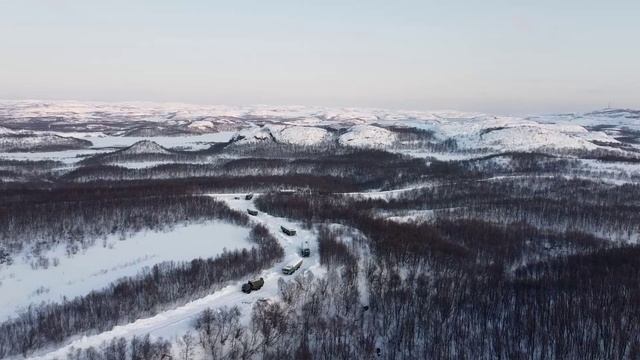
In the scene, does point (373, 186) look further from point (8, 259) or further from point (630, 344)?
point (630, 344)

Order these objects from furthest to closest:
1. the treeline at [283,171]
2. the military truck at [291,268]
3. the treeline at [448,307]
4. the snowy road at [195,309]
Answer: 1. the treeline at [283,171]
2. the military truck at [291,268]
3. the treeline at [448,307]
4. the snowy road at [195,309]

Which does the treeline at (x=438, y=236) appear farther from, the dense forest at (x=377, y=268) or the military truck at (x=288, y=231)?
the military truck at (x=288, y=231)

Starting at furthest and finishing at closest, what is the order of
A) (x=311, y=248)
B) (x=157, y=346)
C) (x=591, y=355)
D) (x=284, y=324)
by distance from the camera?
(x=311, y=248)
(x=284, y=324)
(x=591, y=355)
(x=157, y=346)

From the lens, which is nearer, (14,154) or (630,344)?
(630,344)

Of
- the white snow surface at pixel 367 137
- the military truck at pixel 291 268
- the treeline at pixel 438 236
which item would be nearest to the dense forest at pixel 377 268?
the treeline at pixel 438 236

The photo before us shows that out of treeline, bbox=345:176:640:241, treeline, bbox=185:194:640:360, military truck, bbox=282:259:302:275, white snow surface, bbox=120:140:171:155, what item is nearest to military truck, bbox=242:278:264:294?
treeline, bbox=185:194:640:360

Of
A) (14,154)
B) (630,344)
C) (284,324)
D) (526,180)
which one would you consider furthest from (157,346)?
(14,154)

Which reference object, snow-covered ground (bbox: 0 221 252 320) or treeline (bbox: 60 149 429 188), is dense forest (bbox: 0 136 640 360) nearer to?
snow-covered ground (bbox: 0 221 252 320)
